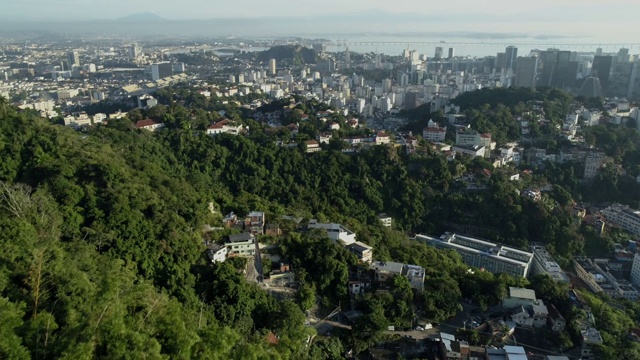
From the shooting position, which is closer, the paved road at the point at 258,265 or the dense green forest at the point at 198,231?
the dense green forest at the point at 198,231

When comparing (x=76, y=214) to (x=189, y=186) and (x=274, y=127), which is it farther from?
(x=274, y=127)

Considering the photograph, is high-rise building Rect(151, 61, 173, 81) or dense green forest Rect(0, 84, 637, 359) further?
high-rise building Rect(151, 61, 173, 81)

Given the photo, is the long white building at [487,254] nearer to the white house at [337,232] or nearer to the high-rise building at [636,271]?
the high-rise building at [636,271]

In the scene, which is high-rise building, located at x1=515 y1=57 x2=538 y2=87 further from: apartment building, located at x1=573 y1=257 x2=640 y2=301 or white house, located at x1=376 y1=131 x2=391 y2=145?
apartment building, located at x1=573 y1=257 x2=640 y2=301

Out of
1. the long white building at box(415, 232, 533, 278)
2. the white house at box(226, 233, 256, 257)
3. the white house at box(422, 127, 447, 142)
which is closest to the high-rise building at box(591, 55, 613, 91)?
the white house at box(422, 127, 447, 142)

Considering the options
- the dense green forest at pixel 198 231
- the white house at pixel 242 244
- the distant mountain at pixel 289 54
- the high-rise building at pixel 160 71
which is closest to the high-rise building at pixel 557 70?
the dense green forest at pixel 198 231

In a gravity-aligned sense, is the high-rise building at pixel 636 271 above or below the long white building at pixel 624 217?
below
